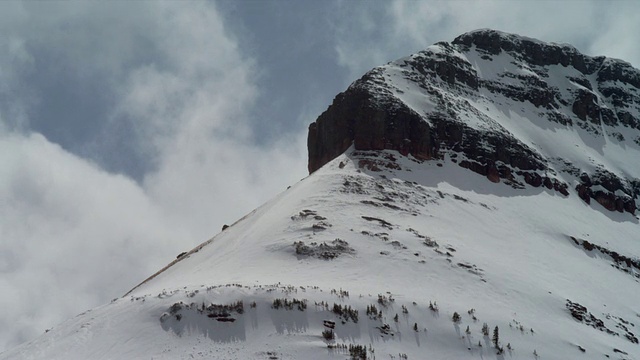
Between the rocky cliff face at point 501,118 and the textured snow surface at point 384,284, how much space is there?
5.06 m

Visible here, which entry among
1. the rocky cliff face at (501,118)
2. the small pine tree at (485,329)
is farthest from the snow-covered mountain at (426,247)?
the rocky cliff face at (501,118)

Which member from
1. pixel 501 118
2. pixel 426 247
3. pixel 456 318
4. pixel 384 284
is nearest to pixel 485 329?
pixel 456 318

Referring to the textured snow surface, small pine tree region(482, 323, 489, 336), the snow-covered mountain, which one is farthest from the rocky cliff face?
small pine tree region(482, 323, 489, 336)

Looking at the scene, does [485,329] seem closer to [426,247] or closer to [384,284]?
[384,284]

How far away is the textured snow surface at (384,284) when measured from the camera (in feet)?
54.1

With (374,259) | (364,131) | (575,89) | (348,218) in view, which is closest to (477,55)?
(575,89)

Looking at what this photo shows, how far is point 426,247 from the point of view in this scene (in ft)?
96.3

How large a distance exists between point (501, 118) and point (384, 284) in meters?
48.8

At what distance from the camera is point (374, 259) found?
1041 inches

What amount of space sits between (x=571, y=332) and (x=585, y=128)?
63.1 metres

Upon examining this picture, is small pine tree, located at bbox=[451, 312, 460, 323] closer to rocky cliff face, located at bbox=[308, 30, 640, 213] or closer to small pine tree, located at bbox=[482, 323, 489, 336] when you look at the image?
small pine tree, located at bbox=[482, 323, 489, 336]

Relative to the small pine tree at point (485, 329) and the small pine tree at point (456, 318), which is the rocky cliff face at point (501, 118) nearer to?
the small pine tree at point (456, 318)

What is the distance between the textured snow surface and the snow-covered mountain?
105mm

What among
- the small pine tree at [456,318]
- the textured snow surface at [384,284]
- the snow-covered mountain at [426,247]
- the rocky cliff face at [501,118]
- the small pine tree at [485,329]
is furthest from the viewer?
the rocky cliff face at [501,118]
